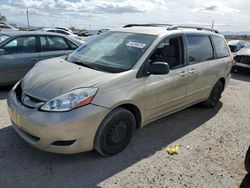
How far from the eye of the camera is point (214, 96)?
16.8ft

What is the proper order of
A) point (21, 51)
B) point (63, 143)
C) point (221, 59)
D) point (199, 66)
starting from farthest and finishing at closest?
point (21, 51) → point (221, 59) → point (199, 66) → point (63, 143)

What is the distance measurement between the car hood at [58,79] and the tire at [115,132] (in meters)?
0.50

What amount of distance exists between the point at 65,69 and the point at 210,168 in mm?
2397

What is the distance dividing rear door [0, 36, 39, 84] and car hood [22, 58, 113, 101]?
2200mm

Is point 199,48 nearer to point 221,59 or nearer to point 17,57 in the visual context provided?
point 221,59

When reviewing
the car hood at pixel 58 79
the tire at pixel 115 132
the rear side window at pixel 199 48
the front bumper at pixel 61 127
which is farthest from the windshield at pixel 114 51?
the rear side window at pixel 199 48

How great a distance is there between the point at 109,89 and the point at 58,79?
2.27ft

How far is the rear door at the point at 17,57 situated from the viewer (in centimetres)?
520

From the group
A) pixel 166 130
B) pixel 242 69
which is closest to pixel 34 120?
pixel 166 130

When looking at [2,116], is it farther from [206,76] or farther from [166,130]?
[206,76]

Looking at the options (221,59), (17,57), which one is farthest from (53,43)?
(221,59)

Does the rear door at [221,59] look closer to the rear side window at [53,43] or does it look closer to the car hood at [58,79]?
the car hood at [58,79]

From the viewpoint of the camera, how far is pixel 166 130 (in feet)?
13.2

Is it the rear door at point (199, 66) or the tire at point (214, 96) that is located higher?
the rear door at point (199, 66)
